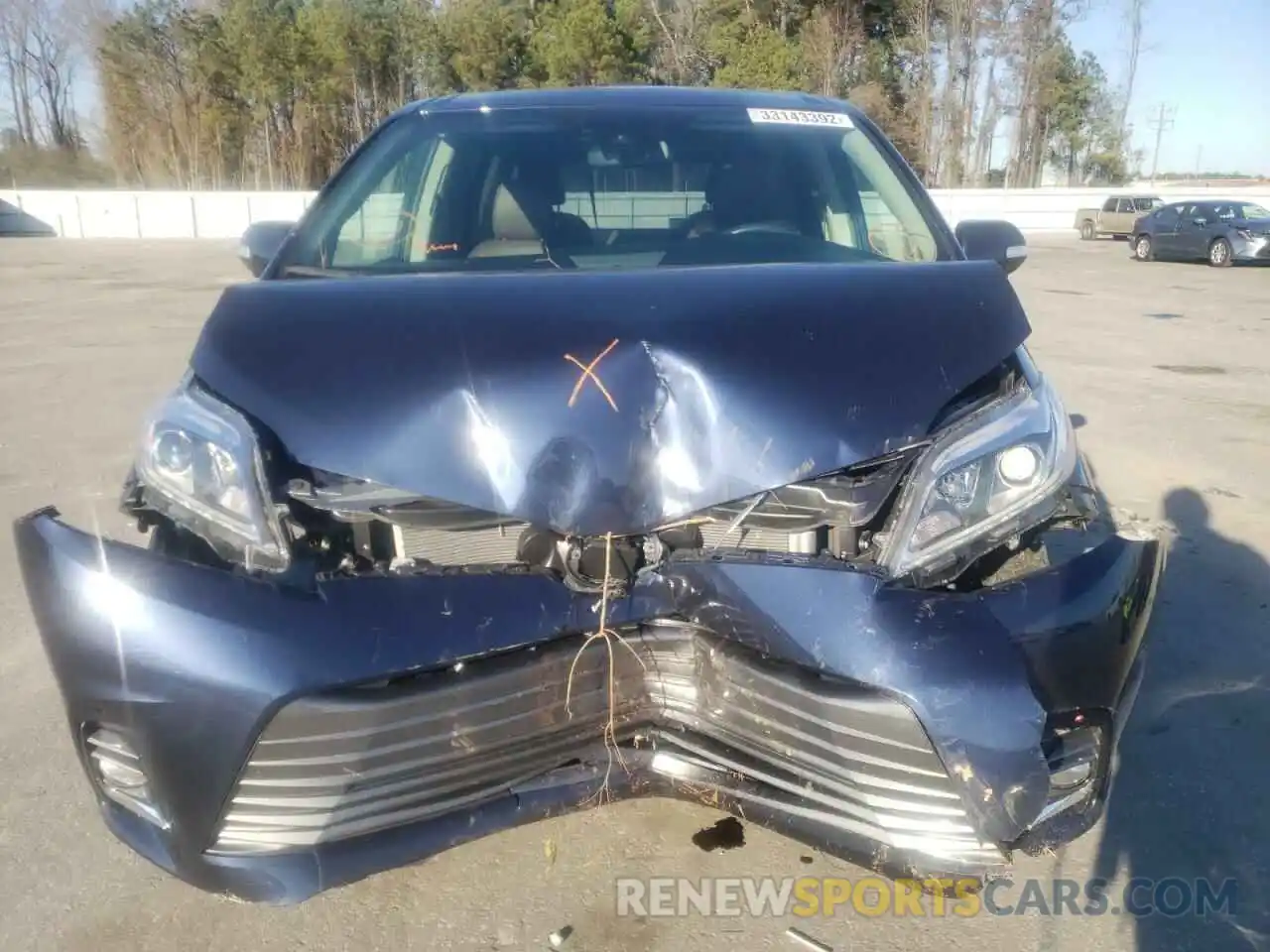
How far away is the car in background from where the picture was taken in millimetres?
21516

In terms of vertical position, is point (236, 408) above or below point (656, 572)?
above

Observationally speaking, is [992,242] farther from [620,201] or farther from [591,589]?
[591,589]

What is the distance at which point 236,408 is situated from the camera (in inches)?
76.9

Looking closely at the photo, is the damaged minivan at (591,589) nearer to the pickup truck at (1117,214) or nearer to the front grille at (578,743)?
the front grille at (578,743)

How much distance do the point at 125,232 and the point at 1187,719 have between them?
4033 cm

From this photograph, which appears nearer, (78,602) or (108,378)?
(78,602)

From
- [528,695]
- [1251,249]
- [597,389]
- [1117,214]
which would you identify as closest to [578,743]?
[528,695]

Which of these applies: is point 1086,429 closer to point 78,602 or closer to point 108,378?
point 78,602

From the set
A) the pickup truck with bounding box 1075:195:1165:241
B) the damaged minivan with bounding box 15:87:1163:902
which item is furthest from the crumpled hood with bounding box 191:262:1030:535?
the pickup truck with bounding box 1075:195:1165:241

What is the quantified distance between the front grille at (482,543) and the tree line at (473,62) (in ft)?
130

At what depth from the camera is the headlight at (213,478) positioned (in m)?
1.83

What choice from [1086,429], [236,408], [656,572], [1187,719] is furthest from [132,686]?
[1086,429]

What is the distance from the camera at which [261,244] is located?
3088mm

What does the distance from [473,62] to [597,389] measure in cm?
4454
